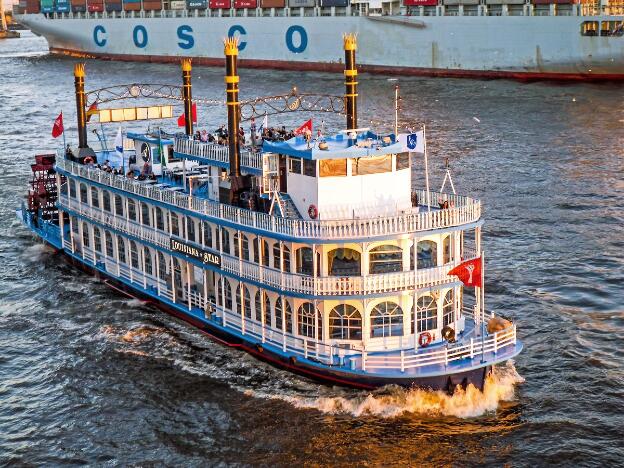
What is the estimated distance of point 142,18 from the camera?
503 feet

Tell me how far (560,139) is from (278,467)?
52.0m

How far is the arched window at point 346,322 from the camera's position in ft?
102

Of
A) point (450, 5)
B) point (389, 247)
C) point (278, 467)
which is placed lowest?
point (278, 467)

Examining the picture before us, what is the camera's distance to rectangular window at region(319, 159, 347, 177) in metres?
31.6

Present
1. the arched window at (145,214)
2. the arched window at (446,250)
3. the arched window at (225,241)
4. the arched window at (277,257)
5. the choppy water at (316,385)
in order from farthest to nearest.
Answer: the arched window at (145,214) → the arched window at (225,241) → the arched window at (277,257) → the arched window at (446,250) → the choppy water at (316,385)

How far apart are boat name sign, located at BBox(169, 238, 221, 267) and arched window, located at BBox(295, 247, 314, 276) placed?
4.30 m

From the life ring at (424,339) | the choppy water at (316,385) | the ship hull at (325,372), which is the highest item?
the life ring at (424,339)

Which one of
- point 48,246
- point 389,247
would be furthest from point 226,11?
point 389,247

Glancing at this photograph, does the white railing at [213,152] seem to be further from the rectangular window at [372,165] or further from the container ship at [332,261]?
the rectangular window at [372,165]

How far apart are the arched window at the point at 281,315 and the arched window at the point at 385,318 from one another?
9.42 ft

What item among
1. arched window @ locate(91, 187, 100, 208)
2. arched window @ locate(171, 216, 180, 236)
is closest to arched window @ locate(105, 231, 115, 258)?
arched window @ locate(91, 187, 100, 208)

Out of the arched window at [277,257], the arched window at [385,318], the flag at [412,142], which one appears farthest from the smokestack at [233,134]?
the arched window at [385,318]

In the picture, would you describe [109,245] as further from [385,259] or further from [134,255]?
[385,259]

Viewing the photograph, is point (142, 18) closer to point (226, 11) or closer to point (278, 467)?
point (226, 11)
